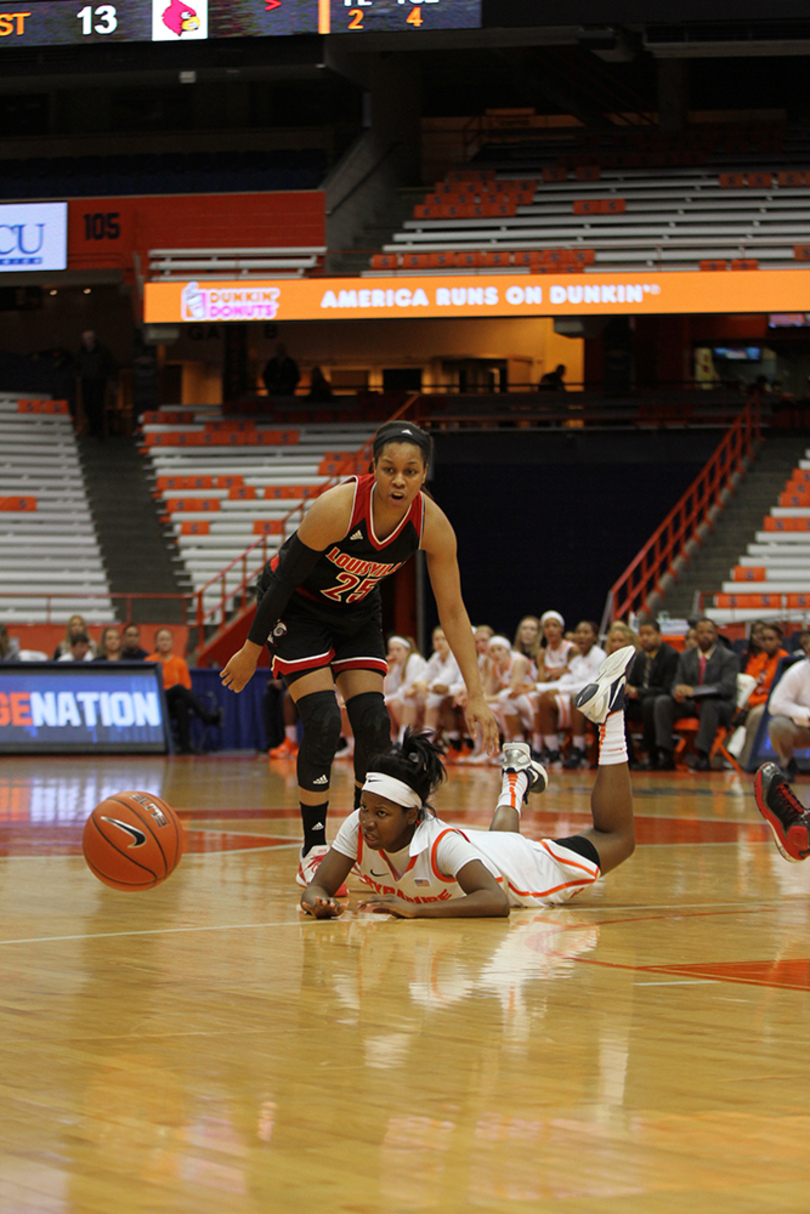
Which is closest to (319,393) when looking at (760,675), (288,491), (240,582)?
(288,491)


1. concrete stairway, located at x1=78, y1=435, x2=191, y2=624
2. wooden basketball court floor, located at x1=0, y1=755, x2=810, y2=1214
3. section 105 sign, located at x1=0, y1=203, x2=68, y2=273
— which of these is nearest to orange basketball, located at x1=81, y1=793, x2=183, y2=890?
wooden basketball court floor, located at x1=0, y1=755, x2=810, y2=1214

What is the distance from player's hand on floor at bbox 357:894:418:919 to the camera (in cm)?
568

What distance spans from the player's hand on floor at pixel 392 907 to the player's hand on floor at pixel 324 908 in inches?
4.5

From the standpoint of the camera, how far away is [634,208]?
87.0 ft

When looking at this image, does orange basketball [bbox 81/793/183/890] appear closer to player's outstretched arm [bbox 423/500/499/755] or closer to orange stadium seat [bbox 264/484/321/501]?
player's outstretched arm [bbox 423/500/499/755]

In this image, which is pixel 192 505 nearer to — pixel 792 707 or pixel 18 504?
pixel 18 504

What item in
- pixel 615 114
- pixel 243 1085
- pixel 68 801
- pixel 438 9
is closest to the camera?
pixel 243 1085

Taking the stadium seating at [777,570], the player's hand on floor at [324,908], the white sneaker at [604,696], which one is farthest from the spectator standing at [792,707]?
the stadium seating at [777,570]

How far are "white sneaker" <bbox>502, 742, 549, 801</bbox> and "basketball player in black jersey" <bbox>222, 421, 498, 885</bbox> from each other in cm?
36

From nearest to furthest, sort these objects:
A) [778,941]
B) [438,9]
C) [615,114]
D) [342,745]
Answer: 1. [778,941]
2. [342,745]
3. [438,9]
4. [615,114]

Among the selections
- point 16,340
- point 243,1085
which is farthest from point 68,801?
point 16,340

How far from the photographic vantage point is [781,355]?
3175 centimetres

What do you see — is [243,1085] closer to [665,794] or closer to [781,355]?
[665,794]

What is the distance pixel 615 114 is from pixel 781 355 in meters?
5.75
